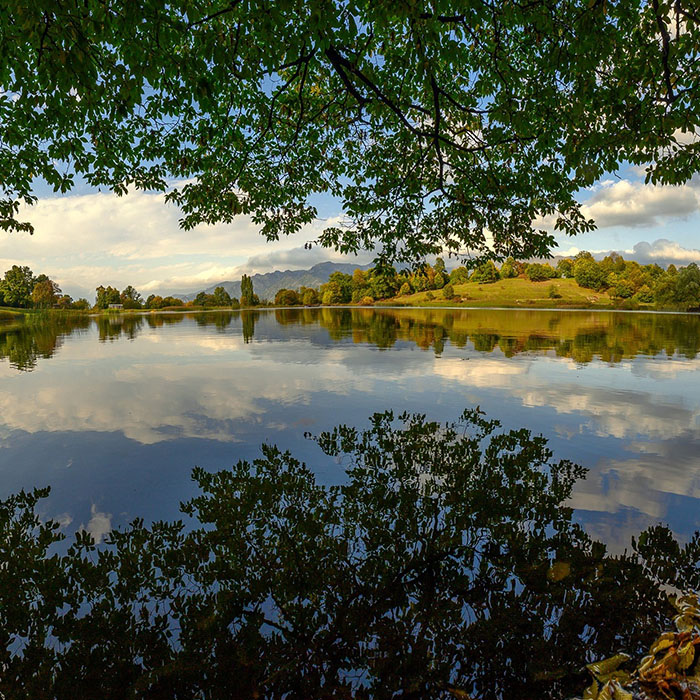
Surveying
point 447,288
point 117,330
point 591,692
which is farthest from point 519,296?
point 591,692

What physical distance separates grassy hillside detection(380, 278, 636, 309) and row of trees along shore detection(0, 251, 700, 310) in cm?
232

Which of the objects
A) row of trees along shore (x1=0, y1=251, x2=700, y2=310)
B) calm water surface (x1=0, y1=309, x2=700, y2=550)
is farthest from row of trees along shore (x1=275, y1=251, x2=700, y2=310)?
calm water surface (x1=0, y1=309, x2=700, y2=550)

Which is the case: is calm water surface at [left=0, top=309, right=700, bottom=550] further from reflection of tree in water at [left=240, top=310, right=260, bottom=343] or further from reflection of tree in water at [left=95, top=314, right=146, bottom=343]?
reflection of tree in water at [left=95, top=314, right=146, bottom=343]

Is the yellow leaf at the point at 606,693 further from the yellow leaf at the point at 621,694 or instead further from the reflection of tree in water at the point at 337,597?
the reflection of tree in water at the point at 337,597

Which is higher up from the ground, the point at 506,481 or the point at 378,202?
the point at 378,202

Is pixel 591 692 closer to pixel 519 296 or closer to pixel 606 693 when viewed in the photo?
pixel 606 693

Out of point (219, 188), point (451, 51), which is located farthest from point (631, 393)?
point (219, 188)

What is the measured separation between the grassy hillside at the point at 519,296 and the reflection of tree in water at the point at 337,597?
95208mm

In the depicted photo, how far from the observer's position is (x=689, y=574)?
461 centimetres

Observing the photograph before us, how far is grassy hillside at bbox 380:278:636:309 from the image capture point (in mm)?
97188

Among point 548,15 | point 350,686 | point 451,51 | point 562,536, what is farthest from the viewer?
point 548,15

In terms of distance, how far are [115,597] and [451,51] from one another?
913 centimetres

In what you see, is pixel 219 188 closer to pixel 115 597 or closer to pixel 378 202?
pixel 378 202

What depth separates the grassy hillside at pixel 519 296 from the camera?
319 ft
